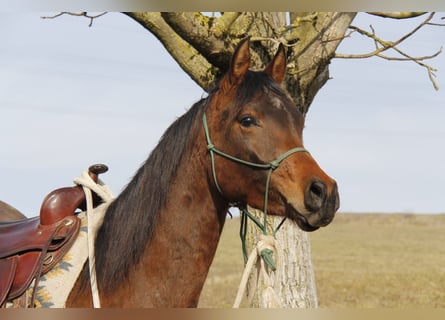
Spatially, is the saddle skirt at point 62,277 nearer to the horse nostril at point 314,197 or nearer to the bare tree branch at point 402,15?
the horse nostril at point 314,197

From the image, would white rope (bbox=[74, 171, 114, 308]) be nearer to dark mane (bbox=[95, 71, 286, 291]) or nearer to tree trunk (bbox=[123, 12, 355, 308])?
dark mane (bbox=[95, 71, 286, 291])

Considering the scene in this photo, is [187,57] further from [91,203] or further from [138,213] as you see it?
[138,213]

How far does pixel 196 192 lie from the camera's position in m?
3.63

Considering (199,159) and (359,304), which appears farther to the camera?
(359,304)

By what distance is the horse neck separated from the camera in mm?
3537

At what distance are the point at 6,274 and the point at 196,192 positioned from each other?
1.25m

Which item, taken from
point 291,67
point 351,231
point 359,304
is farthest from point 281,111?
point 351,231

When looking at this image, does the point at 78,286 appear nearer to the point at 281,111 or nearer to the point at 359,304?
the point at 281,111

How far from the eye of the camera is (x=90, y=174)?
403cm

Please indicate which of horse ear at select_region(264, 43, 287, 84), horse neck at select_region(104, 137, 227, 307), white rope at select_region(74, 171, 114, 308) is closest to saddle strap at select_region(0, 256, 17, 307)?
white rope at select_region(74, 171, 114, 308)

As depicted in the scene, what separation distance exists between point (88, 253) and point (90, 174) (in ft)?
1.95

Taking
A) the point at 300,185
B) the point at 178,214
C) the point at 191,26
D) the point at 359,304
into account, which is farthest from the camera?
the point at 359,304

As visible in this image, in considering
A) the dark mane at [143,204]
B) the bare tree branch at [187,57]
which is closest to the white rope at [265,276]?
the dark mane at [143,204]

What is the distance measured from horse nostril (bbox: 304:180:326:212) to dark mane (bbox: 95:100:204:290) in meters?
0.83
